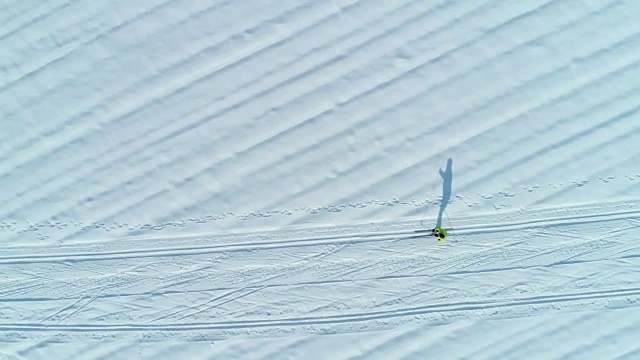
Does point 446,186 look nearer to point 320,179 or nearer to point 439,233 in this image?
point 439,233

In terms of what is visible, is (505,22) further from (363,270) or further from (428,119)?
(363,270)

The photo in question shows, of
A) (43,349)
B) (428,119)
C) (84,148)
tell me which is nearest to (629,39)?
(428,119)

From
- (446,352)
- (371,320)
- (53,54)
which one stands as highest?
(53,54)

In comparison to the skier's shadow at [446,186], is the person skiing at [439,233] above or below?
below

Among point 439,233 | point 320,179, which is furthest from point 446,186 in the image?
point 320,179
